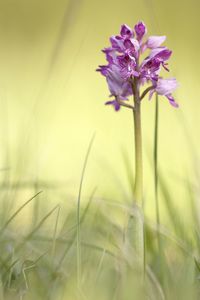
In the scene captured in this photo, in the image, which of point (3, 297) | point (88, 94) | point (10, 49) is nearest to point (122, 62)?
point (3, 297)

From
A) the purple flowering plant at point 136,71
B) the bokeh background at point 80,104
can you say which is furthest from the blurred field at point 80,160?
the purple flowering plant at point 136,71

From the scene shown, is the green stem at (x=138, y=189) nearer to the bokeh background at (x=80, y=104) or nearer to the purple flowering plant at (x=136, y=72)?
the purple flowering plant at (x=136, y=72)

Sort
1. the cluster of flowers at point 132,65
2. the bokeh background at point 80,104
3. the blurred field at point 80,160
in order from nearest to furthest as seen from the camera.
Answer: the blurred field at point 80,160 → the cluster of flowers at point 132,65 → the bokeh background at point 80,104

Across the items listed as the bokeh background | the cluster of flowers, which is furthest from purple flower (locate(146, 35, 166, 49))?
the bokeh background

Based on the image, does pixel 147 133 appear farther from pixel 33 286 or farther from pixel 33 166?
pixel 33 286

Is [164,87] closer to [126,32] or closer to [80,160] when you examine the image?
[126,32]

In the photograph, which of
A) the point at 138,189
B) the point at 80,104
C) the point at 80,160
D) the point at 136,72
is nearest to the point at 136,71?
the point at 136,72

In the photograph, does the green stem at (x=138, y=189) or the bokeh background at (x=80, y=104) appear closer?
the green stem at (x=138, y=189)

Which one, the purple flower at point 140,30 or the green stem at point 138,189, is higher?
the purple flower at point 140,30
